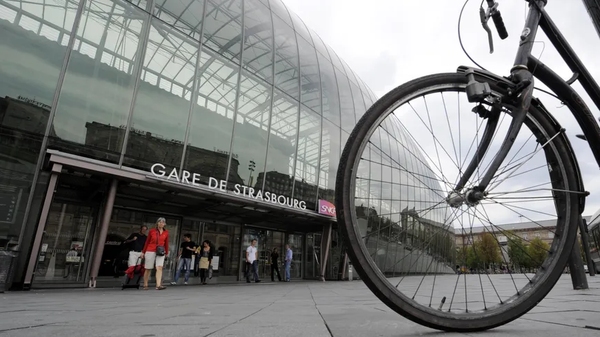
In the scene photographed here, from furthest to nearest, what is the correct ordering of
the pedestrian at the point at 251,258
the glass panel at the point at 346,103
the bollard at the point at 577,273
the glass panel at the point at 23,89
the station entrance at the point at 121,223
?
the glass panel at the point at 346,103 < the pedestrian at the point at 251,258 < the station entrance at the point at 121,223 < the glass panel at the point at 23,89 < the bollard at the point at 577,273

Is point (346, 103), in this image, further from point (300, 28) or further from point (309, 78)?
point (300, 28)

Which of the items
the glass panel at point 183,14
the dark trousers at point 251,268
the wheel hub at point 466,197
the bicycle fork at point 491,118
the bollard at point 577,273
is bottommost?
the dark trousers at point 251,268

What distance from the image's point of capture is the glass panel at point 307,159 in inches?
511

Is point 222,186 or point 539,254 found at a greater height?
point 222,186

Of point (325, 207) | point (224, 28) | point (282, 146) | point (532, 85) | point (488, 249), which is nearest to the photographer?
point (532, 85)

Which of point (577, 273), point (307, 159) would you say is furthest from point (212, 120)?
point (577, 273)

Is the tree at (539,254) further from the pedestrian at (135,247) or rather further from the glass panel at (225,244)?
the glass panel at (225,244)

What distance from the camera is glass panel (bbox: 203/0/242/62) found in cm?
1075

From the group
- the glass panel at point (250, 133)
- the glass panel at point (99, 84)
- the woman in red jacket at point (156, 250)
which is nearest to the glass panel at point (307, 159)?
the glass panel at point (250, 133)

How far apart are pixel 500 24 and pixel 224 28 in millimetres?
10450

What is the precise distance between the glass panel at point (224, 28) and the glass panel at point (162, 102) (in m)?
0.98

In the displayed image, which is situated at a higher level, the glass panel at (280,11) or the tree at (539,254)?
the glass panel at (280,11)

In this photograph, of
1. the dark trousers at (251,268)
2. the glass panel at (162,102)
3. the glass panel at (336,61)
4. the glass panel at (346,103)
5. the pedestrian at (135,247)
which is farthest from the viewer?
the glass panel at (336,61)

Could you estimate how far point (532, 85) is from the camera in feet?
6.63
